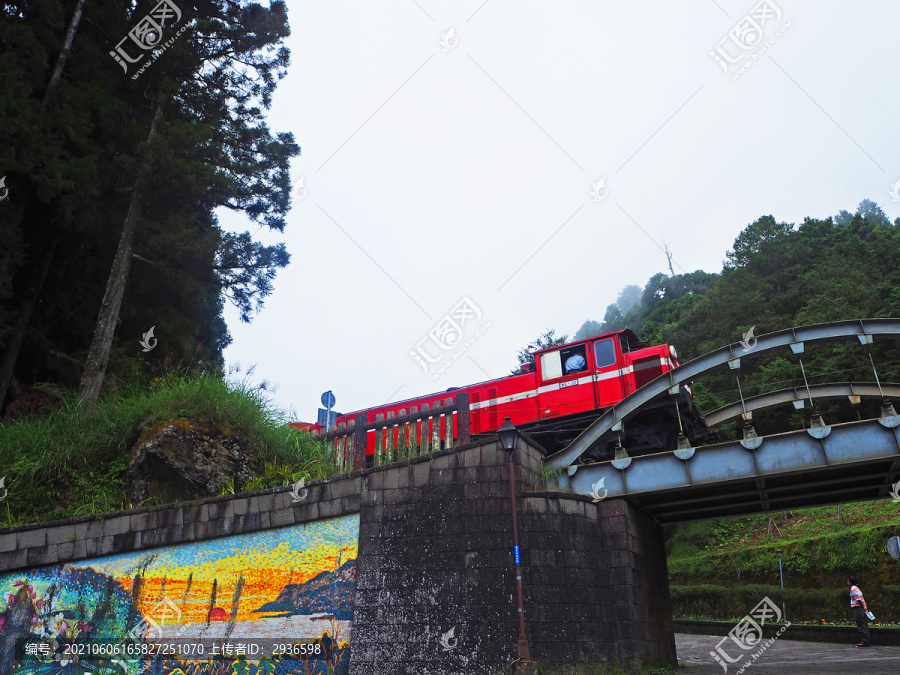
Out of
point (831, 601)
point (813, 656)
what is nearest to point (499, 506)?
point (813, 656)

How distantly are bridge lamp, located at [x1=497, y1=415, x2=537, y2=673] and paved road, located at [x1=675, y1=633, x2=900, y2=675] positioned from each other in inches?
181

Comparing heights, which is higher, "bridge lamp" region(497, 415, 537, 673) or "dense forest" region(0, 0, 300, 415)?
"dense forest" region(0, 0, 300, 415)

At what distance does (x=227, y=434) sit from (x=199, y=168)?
7.00 metres

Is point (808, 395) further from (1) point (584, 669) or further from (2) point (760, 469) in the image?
(1) point (584, 669)

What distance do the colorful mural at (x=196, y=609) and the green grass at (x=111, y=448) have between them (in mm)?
1222

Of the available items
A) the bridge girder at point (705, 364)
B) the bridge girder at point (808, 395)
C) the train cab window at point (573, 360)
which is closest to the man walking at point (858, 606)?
the bridge girder at point (808, 395)

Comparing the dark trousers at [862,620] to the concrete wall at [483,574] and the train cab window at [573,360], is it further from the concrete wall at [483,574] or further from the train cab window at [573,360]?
the train cab window at [573,360]

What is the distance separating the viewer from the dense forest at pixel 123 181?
1394 cm

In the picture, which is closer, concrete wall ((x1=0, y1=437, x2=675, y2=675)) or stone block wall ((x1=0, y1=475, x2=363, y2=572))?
concrete wall ((x1=0, y1=437, x2=675, y2=675))

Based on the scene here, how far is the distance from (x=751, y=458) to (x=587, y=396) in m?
4.22

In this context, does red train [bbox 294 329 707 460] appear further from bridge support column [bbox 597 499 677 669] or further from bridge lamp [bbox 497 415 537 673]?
bridge lamp [bbox 497 415 537 673]

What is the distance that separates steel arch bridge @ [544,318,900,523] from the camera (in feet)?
33.7

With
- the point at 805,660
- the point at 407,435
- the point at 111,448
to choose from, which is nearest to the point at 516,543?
the point at 407,435

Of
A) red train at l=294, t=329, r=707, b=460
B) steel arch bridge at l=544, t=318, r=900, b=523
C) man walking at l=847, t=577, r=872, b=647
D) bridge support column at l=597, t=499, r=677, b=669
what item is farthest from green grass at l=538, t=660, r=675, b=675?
man walking at l=847, t=577, r=872, b=647
